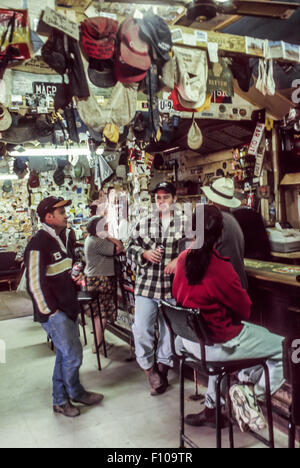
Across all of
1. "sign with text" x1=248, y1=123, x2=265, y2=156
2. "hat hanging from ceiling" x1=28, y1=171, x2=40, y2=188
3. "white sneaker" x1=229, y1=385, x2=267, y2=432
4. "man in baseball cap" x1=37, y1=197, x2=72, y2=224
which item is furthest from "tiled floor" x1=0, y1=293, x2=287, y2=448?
"hat hanging from ceiling" x1=28, y1=171, x2=40, y2=188

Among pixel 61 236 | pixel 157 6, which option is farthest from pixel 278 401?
pixel 157 6

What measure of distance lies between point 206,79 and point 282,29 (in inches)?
94.5

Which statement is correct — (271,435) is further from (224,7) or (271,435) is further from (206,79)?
(224,7)

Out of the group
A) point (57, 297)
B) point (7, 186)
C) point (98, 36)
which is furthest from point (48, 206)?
point (7, 186)

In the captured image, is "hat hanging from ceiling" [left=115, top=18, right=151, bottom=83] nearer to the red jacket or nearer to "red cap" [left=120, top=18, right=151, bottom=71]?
"red cap" [left=120, top=18, right=151, bottom=71]

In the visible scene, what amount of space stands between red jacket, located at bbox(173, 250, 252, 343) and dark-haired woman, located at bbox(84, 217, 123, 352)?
7.33ft

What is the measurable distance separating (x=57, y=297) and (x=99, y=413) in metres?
1.08

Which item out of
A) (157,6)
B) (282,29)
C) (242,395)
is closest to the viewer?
(242,395)

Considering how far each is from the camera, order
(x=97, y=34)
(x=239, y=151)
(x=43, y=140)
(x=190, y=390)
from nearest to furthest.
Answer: (x=97, y=34), (x=190, y=390), (x=43, y=140), (x=239, y=151)

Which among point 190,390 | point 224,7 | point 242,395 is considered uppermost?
point 224,7

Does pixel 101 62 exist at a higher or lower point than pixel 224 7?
lower

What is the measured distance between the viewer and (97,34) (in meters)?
2.79

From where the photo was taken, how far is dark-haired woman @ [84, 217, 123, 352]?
459 centimetres

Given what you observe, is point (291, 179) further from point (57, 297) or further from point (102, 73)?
point (57, 297)
